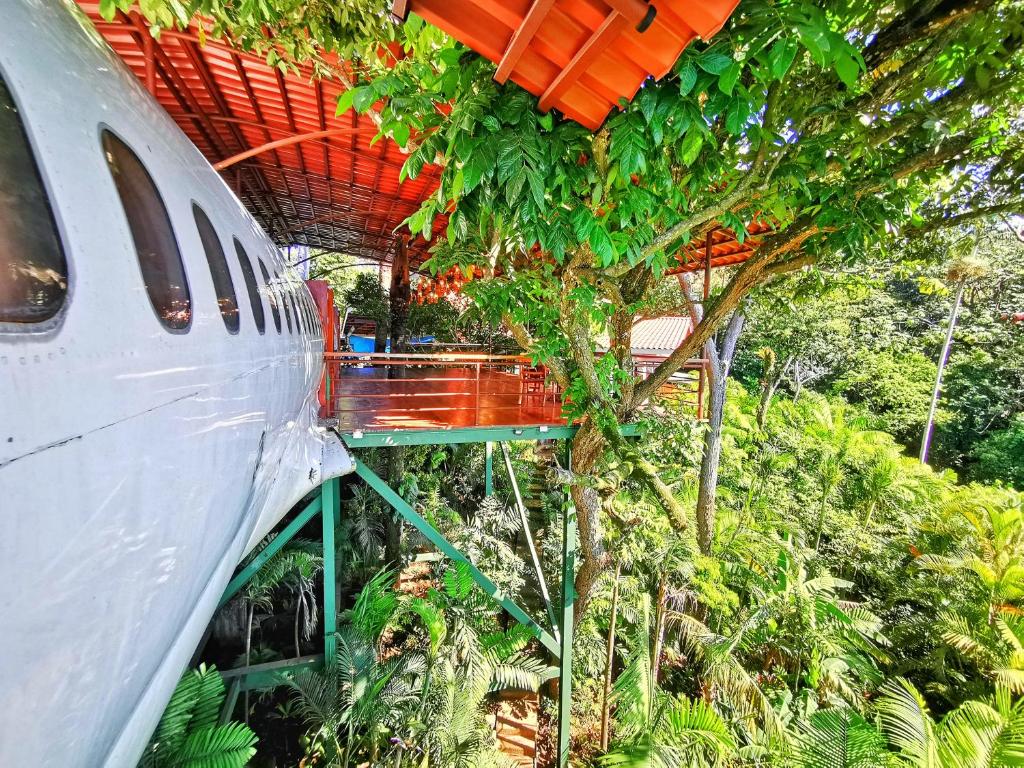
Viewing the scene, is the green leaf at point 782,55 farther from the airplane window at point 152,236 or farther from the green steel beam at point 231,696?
the green steel beam at point 231,696

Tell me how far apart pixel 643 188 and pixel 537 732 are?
311 inches

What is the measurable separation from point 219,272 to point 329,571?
396 centimetres

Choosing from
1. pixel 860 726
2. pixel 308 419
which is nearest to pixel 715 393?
pixel 860 726

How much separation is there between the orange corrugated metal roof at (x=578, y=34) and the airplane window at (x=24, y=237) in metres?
0.93

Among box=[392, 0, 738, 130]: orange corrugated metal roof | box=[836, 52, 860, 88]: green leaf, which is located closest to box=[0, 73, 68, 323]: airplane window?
box=[392, 0, 738, 130]: orange corrugated metal roof

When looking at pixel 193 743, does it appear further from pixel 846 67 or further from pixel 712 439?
pixel 712 439

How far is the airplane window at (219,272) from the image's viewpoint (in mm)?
1712

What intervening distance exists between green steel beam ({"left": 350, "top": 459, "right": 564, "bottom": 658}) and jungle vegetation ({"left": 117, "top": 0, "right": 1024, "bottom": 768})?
0.26m

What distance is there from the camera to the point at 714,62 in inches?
54.3

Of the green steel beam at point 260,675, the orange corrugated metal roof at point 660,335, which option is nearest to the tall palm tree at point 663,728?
the green steel beam at point 260,675

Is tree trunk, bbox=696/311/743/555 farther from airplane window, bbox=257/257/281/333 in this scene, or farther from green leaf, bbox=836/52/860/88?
airplane window, bbox=257/257/281/333

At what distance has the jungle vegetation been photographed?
5.76 feet

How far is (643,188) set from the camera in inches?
82.2

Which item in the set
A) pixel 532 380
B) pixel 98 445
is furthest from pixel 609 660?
pixel 98 445
